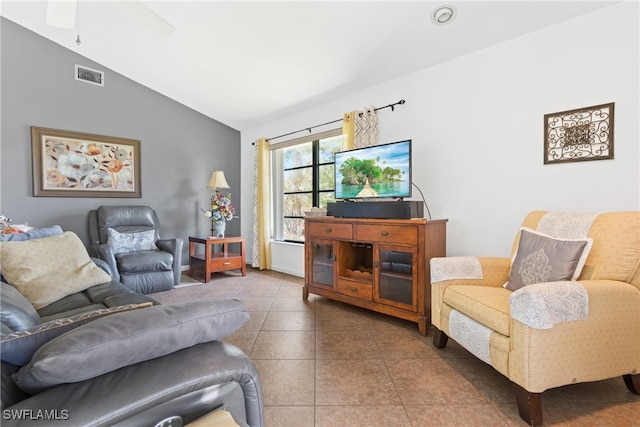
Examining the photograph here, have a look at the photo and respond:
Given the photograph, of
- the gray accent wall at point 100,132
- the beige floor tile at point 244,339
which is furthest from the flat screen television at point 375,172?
the gray accent wall at point 100,132

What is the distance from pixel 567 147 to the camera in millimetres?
2090

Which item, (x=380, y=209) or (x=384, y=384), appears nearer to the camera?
(x=384, y=384)

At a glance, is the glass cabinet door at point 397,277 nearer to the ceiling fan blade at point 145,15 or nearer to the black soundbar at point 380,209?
the black soundbar at point 380,209

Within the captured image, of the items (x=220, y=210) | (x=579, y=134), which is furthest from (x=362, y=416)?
(x=220, y=210)

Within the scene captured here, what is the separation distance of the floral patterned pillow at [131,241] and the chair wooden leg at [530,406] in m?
3.87

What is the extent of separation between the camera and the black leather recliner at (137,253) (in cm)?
321

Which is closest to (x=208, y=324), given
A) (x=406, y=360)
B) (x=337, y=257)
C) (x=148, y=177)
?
(x=406, y=360)

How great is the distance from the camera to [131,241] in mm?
3549

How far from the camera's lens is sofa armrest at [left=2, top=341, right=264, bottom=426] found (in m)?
0.57

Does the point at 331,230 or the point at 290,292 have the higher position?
the point at 331,230

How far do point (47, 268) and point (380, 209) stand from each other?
2384 mm

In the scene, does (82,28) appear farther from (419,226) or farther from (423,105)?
(419,226)

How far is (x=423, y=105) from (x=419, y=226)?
1302 millimetres

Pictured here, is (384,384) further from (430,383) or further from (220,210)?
(220,210)
